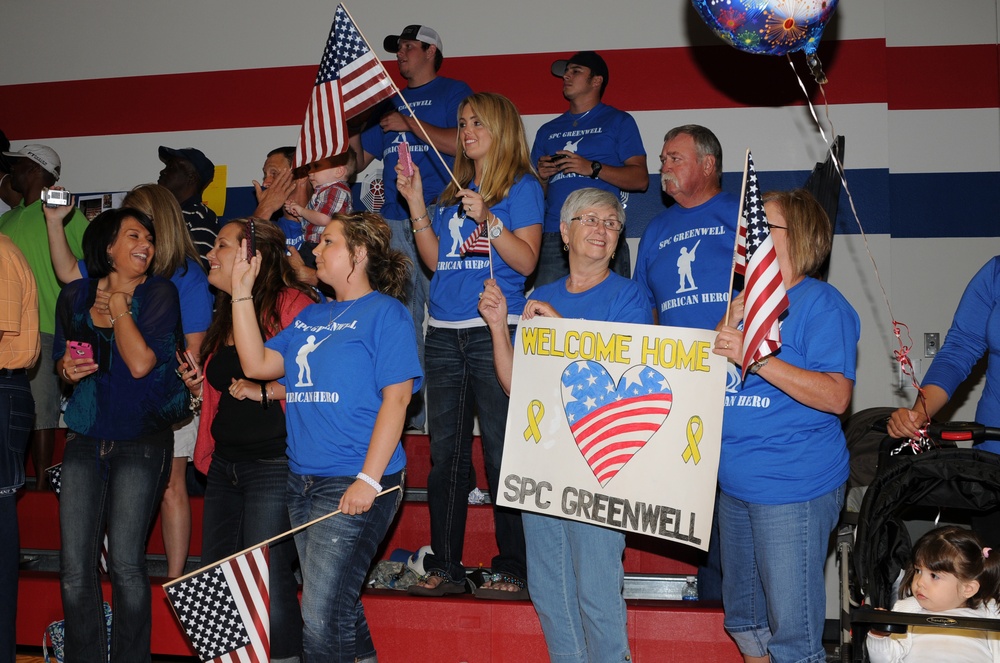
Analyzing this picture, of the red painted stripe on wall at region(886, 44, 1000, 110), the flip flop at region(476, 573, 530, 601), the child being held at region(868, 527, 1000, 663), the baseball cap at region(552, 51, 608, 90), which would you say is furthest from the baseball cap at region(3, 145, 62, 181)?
the child being held at region(868, 527, 1000, 663)

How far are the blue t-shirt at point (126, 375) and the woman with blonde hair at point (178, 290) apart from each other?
10.4 inches

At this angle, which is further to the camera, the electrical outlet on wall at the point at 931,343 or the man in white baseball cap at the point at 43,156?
the man in white baseball cap at the point at 43,156

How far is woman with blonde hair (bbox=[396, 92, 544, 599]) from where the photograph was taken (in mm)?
4070

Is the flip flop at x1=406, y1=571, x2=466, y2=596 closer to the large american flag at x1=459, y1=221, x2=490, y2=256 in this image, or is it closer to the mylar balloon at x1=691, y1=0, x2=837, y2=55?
the large american flag at x1=459, y1=221, x2=490, y2=256

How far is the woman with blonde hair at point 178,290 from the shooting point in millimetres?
4422

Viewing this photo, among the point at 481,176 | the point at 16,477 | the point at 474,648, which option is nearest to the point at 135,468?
the point at 16,477

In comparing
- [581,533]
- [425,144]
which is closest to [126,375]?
[581,533]

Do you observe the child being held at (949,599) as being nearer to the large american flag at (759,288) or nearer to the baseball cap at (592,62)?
the large american flag at (759,288)

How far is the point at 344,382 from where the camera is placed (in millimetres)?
3332

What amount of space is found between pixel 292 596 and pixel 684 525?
1.64 meters

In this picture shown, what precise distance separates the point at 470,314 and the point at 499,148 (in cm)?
76

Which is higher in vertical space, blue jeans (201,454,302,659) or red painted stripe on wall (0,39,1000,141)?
red painted stripe on wall (0,39,1000,141)

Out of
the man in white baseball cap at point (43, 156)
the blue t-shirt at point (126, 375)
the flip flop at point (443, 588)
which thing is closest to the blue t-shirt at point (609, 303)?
the flip flop at point (443, 588)

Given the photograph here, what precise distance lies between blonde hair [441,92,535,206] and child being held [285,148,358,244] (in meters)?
1.14
